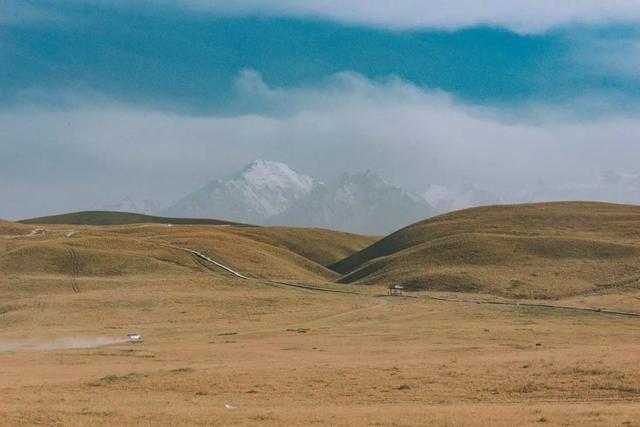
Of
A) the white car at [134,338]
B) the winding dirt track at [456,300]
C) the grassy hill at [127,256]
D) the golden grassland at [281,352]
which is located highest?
the grassy hill at [127,256]

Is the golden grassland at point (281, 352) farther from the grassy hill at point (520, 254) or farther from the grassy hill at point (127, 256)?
the grassy hill at point (520, 254)

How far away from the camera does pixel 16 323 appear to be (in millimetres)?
81812

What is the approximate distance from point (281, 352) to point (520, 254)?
298 feet

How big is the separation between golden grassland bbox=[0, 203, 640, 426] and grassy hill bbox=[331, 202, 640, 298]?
335 centimetres

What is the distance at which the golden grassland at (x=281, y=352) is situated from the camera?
93.9 ft

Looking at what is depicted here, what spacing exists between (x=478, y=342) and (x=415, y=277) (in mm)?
64619

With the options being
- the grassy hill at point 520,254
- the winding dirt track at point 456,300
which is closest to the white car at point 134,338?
the winding dirt track at point 456,300

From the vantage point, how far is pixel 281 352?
54.1 meters

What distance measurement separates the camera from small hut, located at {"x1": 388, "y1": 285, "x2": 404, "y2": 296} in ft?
359

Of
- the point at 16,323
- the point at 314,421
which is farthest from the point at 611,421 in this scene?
the point at 16,323

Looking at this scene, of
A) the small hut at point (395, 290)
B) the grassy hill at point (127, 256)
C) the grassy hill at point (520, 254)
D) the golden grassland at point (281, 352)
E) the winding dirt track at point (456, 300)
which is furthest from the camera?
the grassy hill at point (127, 256)

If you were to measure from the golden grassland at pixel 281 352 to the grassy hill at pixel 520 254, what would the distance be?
3350 millimetres

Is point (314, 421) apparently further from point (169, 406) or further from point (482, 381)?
point (482, 381)

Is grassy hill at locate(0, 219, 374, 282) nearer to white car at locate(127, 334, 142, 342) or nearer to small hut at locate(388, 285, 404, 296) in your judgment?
small hut at locate(388, 285, 404, 296)
